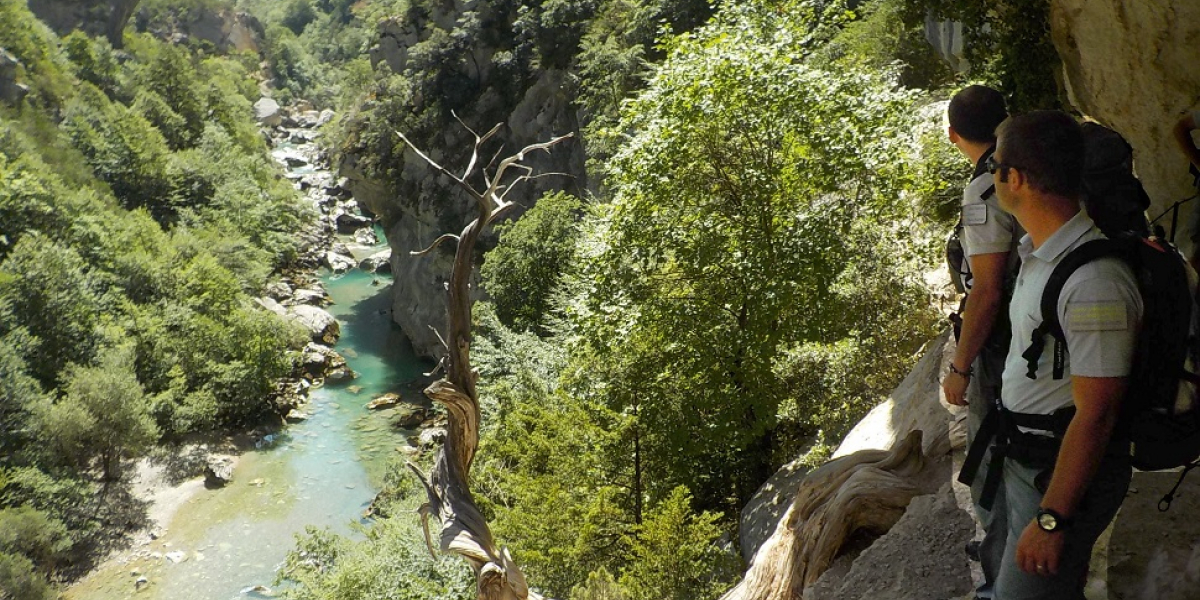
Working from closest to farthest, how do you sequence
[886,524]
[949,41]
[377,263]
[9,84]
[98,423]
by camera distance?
[886,524] < [949,41] < [98,423] < [377,263] < [9,84]

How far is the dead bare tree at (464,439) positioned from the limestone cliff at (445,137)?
1043 inches

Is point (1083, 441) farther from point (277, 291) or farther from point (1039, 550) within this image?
point (277, 291)

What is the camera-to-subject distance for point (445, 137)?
3609 cm

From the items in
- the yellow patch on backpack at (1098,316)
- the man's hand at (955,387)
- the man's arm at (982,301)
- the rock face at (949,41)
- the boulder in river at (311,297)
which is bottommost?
the boulder in river at (311,297)

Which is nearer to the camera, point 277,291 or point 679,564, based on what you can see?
point 679,564

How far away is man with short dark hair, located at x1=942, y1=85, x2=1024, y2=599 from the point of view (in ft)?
11.8

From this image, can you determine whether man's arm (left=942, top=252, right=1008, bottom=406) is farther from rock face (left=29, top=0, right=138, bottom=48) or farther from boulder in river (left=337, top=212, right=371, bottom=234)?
rock face (left=29, top=0, right=138, bottom=48)

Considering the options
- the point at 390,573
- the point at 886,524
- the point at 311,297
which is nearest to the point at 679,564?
the point at 886,524

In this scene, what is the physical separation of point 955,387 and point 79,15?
78.0 meters

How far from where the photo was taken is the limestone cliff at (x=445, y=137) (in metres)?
34.5

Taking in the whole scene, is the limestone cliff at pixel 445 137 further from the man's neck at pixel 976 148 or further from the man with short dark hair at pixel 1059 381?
the man with short dark hair at pixel 1059 381

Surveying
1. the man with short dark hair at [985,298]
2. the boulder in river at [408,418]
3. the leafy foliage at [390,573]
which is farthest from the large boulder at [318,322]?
the man with short dark hair at [985,298]

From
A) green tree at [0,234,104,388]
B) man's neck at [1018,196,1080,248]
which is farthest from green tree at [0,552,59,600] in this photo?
man's neck at [1018,196,1080,248]

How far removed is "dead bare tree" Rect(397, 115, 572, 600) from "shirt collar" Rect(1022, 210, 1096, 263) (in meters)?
4.47
